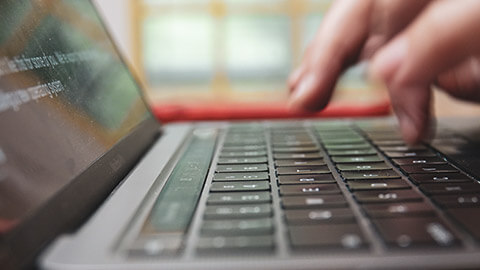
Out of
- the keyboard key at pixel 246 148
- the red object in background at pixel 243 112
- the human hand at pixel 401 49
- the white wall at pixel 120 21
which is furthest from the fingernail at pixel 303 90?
the white wall at pixel 120 21

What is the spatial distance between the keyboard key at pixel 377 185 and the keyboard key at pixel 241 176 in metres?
0.07

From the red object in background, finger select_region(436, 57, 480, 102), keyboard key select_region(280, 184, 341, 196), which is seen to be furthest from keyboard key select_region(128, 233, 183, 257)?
the red object in background

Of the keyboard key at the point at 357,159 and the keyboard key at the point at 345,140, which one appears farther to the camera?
the keyboard key at the point at 345,140

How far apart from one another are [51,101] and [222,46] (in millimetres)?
2590

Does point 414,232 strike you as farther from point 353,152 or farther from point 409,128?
point 353,152

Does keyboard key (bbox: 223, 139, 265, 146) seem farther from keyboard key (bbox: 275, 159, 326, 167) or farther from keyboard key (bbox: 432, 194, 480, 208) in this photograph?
keyboard key (bbox: 432, 194, 480, 208)

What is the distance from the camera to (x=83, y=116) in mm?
478

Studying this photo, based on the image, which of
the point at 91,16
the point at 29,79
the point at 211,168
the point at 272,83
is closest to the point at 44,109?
the point at 29,79

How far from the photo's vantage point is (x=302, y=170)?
1.55 ft

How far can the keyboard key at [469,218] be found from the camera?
31 centimetres

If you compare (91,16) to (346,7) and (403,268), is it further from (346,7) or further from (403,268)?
(403,268)

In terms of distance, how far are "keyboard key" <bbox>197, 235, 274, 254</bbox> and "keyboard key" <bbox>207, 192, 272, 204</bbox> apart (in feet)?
0.21

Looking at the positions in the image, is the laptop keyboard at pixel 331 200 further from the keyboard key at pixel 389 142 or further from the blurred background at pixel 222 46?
the blurred background at pixel 222 46

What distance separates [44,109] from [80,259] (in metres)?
0.15
